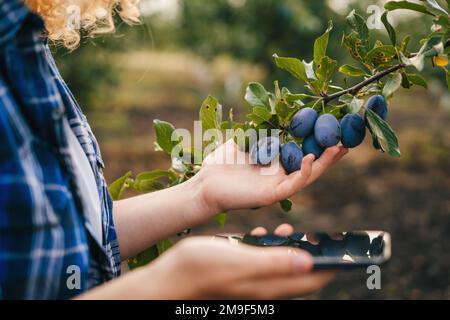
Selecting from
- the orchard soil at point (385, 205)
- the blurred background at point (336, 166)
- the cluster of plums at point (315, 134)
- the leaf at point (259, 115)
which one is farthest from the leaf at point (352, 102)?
the orchard soil at point (385, 205)

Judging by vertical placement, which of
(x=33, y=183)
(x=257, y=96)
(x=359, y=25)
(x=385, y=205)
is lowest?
(x=385, y=205)

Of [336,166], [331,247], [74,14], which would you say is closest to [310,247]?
[331,247]

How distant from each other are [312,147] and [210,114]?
0.23 meters

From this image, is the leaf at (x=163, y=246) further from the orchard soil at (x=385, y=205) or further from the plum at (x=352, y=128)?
the orchard soil at (x=385, y=205)

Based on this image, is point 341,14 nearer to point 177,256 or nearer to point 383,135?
point 383,135

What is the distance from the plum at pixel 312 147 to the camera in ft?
3.08

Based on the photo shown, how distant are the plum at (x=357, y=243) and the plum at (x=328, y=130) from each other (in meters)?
0.15

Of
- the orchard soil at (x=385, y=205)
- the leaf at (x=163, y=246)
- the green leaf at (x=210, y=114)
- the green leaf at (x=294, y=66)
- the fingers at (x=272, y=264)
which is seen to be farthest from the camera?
the orchard soil at (x=385, y=205)

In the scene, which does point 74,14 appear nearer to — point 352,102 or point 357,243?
point 352,102

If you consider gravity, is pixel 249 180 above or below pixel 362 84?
below

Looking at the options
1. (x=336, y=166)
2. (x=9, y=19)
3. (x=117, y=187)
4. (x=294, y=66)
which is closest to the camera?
(x=9, y=19)

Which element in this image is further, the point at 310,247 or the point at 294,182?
the point at 294,182

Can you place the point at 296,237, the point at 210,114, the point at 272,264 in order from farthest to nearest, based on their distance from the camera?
the point at 210,114
the point at 296,237
the point at 272,264

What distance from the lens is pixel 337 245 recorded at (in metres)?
0.77
